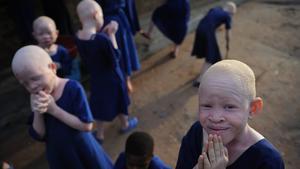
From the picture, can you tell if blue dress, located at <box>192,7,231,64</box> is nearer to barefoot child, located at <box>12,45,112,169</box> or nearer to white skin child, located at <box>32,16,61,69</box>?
white skin child, located at <box>32,16,61,69</box>

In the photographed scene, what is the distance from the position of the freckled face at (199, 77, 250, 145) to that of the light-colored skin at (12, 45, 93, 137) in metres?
1.19

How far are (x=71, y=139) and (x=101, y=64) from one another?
127 cm

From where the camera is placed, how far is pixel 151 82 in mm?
5184

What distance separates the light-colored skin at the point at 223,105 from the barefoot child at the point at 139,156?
0.87m

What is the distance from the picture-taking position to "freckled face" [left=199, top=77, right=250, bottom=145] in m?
1.35

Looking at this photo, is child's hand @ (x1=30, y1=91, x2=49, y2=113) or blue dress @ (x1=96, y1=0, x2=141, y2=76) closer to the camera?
child's hand @ (x1=30, y1=91, x2=49, y2=113)

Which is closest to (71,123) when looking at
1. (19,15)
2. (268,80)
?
(19,15)

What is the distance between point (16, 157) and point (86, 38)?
1909 millimetres

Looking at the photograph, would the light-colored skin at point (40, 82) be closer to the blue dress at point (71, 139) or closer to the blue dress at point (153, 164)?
the blue dress at point (71, 139)

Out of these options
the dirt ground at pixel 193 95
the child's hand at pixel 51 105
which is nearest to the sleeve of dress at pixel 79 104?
the child's hand at pixel 51 105

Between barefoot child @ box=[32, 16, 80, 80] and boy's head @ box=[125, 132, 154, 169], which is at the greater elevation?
barefoot child @ box=[32, 16, 80, 80]

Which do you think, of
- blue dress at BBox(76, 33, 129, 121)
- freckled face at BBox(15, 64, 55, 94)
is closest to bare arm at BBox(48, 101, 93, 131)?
freckled face at BBox(15, 64, 55, 94)

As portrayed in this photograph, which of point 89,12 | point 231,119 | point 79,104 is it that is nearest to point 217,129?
point 231,119

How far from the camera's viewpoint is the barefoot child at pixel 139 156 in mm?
2172
